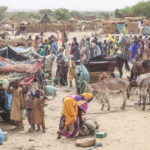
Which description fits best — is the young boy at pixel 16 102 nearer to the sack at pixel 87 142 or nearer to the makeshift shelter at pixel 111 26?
the sack at pixel 87 142

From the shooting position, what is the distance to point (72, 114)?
324 inches

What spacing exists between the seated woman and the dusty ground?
0.21 meters

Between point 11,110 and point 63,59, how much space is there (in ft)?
19.6

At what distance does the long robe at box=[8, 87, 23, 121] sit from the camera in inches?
354

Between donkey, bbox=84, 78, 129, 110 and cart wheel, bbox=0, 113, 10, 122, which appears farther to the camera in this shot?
donkey, bbox=84, 78, 129, 110

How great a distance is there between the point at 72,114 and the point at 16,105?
1.63 m

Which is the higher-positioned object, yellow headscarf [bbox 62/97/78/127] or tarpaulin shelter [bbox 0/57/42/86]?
tarpaulin shelter [bbox 0/57/42/86]

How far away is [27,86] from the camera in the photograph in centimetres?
988

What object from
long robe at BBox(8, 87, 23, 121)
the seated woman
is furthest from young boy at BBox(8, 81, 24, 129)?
the seated woman

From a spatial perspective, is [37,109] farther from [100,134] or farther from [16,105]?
[100,134]

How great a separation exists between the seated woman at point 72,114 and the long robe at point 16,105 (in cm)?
126

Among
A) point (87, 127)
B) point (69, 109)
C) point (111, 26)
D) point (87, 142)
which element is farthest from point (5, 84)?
point (111, 26)

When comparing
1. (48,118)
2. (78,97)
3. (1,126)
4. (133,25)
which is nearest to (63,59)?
(48,118)

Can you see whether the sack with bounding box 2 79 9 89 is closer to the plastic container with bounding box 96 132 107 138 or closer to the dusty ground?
the dusty ground
